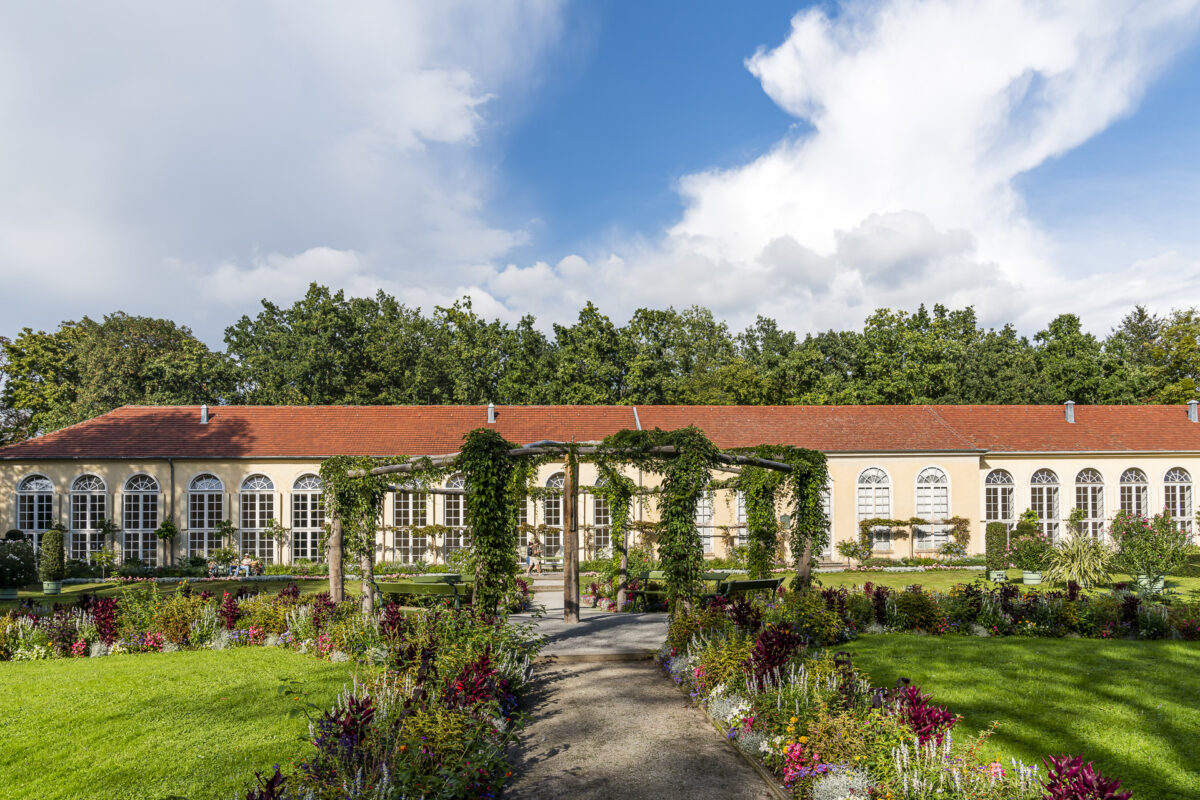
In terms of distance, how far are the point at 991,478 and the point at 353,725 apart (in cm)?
2961

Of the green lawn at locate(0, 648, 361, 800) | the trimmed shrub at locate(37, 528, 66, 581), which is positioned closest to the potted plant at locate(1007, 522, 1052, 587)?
the green lawn at locate(0, 648, 361, 800)

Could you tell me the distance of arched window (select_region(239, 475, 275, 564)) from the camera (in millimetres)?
26719

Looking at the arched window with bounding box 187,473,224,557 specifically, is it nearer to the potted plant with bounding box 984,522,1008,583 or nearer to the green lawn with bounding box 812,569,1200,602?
the green lawn with bounding box 812,569,1200,602

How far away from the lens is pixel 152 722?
8.31 meters

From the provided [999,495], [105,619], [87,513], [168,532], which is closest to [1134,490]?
[999,495]

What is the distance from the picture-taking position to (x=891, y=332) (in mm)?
40812

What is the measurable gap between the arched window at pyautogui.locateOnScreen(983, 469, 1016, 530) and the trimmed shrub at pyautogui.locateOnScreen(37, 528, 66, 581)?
33774 millimetres

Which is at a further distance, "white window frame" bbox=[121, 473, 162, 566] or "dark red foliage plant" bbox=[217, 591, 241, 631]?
"white window frame" bbox=[121, 473, 162, 566]

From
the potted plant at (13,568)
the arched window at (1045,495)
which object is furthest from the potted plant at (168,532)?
the arched window at (1045,495)

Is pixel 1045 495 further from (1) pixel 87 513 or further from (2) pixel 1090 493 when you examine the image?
(1) pixel 87 513

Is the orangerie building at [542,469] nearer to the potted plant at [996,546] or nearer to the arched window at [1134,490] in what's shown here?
the arched window at [1134,490]

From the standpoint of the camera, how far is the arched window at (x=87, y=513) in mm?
26250

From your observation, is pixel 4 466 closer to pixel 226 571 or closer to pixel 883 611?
pixel 226 571

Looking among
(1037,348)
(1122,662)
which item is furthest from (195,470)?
(1037,348)
